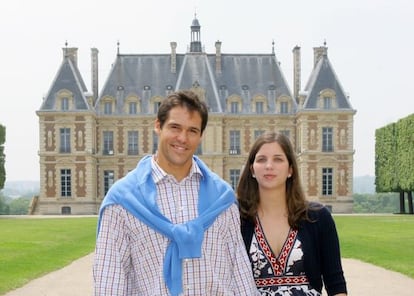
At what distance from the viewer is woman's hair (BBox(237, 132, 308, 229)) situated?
3.57m

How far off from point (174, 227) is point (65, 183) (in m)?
35.5

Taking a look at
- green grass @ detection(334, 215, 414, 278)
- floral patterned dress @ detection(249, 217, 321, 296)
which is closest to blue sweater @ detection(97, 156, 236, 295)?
floral patterned dress @ detection(249, 217, 321, 296)

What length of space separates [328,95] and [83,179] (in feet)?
48.0

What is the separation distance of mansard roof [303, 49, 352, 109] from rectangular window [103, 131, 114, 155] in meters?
11.3

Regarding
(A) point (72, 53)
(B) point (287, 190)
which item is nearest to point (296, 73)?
(A) point (72, 53)

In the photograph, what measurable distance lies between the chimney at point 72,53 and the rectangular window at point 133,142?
5340 mm

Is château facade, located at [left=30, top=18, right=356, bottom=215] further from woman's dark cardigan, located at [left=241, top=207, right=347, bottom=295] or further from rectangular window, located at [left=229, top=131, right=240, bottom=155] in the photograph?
woman's dark cardigan, located at [left=241, top=207, right=347, bottom=295]

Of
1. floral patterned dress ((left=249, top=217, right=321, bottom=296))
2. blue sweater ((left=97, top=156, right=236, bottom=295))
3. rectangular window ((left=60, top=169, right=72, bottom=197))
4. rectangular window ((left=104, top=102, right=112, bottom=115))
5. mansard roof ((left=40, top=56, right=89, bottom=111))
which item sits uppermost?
mansard roof ((left=40, top=56, right=89, bottom=111))

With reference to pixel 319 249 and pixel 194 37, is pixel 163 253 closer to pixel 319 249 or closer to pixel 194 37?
pixel 319 249

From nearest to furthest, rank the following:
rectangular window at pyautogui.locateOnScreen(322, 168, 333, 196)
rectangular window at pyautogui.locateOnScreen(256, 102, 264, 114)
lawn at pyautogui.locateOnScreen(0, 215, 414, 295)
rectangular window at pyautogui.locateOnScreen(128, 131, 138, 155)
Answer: lawn at pyautogui.locateOnScreen(0, 215, 414, 295)
rectangular window at pyautogui.locateOnScreen(322, 168, 333, 196)
rectangular window at pyautogui.locateOnScreen(128, 131, 138, 155)
rectangular window at pyautogui.locateOnScreen(256, 102, 264, 114)

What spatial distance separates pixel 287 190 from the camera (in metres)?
3.71

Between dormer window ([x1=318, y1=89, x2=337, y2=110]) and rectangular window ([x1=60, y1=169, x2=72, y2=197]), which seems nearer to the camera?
rectangular window ([x1=60, y1=169, x2=72, y2=197])

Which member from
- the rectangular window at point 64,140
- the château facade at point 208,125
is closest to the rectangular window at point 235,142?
the château facade at point 208,125

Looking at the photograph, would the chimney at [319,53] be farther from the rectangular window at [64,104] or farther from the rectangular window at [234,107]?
the rectangular window at [64,104]
